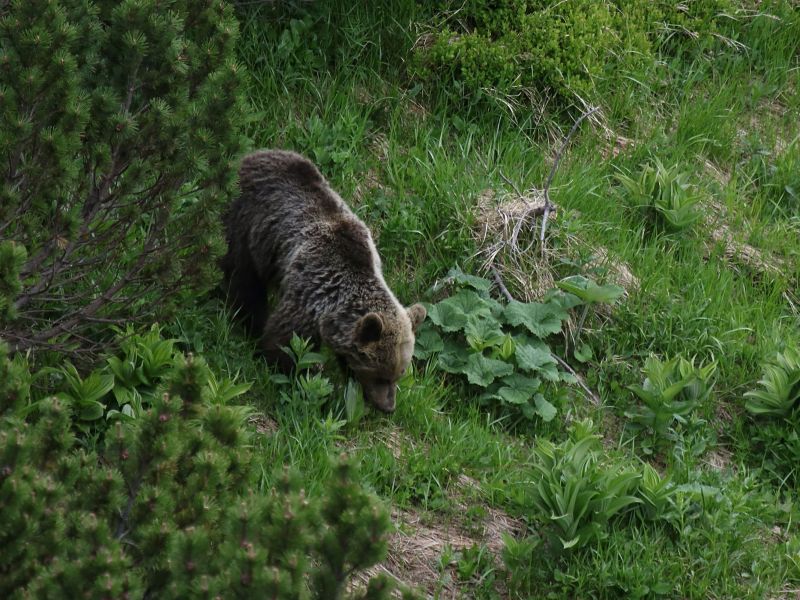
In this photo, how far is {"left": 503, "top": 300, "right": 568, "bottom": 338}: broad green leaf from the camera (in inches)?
265

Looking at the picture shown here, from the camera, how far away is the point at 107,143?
477 centimetres

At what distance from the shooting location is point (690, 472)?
19.9 ft

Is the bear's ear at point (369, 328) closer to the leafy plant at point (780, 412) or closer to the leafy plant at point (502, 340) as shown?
the leafy plant at point (502, 340)

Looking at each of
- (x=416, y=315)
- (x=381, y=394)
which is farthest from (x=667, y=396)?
(x=381, y=394)

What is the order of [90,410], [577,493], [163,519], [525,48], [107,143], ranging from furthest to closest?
1. [525,48]
2. [577,493]
3. [90,410]
4. [107,143]
5. [163,519]

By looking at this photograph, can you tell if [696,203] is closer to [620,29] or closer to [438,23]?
[620,29]

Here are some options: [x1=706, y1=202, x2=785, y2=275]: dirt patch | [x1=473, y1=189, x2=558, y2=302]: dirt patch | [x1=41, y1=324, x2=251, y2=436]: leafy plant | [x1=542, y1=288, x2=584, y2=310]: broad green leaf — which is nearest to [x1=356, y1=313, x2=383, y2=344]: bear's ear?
[x1=41, y1=324, x2=251, y2=436]: leafy plant

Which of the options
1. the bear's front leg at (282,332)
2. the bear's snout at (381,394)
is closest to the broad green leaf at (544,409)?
the bear's snout at (381,394)

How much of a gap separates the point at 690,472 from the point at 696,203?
2713mm

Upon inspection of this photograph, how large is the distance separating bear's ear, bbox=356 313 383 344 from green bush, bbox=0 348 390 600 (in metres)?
2.33

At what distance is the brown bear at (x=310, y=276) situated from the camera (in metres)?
6.15

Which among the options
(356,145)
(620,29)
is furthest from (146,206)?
(620,29)

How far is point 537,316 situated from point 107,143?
3.21 metres

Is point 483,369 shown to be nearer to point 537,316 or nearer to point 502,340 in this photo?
point 502,340
